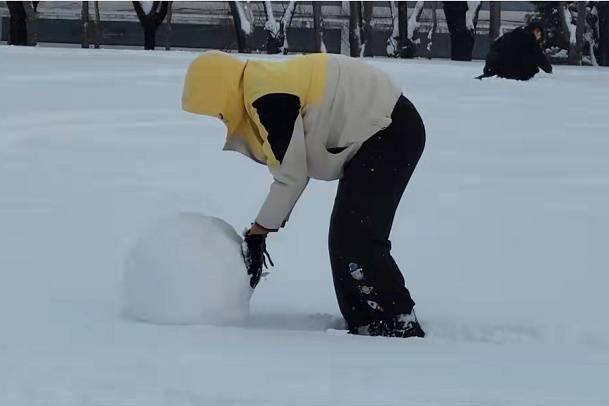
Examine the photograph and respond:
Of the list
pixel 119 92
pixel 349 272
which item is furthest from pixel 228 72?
pixel 119 92

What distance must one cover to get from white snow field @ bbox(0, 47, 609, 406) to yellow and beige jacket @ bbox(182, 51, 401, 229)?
536 mm

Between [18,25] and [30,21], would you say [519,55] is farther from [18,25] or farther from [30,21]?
[18,25]

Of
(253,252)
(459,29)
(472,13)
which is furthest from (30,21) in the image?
(253,252)

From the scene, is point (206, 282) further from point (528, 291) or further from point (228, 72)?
point (528, 291)

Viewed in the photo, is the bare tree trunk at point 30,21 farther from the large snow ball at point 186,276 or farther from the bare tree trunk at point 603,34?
the large snow ball at point 186,276

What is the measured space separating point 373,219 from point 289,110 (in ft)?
1.56

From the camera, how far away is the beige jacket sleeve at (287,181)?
3.35 m

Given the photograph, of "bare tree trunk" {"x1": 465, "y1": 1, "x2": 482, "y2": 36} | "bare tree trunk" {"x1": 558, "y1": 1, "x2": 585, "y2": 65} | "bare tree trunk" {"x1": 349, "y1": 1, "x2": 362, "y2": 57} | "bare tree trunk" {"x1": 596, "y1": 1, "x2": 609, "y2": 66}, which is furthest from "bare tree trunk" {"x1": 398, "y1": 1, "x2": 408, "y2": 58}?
"bare tree trunk" {"x1": 596, "y1": 1, "x2": 609, "y2": 66}

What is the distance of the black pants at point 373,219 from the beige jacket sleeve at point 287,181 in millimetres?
205

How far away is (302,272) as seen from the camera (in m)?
4.63

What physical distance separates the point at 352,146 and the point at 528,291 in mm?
1206

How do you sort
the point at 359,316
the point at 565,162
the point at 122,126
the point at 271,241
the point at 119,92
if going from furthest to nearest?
1. the point at 119,92
2. the point at 122,126
3. the point at 565,162
4. the point at 271,241
5. the point at 359,316

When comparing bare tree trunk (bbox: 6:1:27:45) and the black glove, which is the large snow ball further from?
bare tree trunk (bbox: 6:1:27:45)

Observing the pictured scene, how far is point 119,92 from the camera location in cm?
1241
